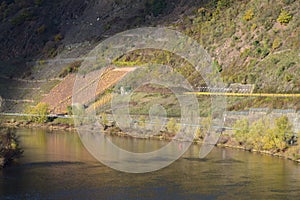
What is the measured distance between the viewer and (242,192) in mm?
39781

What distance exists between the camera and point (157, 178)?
43.8 m

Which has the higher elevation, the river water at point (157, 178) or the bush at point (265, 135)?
the bush at point (265, 135)

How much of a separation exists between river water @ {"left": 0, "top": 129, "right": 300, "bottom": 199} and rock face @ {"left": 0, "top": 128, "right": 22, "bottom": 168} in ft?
1.77

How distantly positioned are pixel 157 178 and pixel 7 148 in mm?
10636

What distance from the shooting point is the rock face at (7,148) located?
46.3m

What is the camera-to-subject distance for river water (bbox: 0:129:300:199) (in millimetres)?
39156

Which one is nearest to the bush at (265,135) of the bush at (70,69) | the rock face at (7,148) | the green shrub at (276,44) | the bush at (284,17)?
the green shrub at (276,44)

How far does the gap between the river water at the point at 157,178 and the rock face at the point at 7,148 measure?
54 cm

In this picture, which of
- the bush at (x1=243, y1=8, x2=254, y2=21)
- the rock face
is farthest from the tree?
the bush at (x1=243, y1=8, x2=254, y2=21)

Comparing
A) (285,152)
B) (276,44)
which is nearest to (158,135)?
(285,152)

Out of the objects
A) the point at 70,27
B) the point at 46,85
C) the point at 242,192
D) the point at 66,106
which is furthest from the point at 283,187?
the point at 70,27

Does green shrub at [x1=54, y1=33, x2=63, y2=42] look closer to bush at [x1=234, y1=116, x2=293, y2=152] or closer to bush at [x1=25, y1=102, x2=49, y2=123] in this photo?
bush at [x1=25, y1=102, x2=49, y2=123]

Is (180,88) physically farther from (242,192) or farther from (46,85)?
(242,192)

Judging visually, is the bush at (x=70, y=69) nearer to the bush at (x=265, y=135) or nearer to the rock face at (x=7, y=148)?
the bush at (x=265, y=135)
